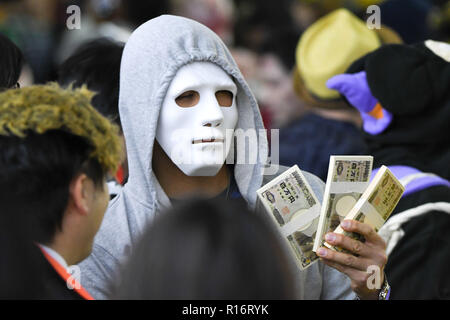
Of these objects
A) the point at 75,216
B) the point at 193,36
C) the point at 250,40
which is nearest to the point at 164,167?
the point at 193,36

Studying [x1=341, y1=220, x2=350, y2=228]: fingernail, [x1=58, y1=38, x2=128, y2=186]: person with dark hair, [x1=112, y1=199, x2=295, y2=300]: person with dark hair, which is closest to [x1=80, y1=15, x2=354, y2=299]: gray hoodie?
[x1=341, y1=220, x2=350, y2=228]: fingernail

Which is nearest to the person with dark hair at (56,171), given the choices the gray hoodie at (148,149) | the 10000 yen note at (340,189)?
the gray hoodie at (148,149)

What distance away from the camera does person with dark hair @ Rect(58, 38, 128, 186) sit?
2.53m

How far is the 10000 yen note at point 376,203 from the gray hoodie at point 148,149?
0.79 feet

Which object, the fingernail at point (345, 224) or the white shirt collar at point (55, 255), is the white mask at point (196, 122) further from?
the white shirt collar at point (55, 255)

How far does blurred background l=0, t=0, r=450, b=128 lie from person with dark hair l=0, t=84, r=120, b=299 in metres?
0.74

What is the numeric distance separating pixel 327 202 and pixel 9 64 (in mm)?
1031

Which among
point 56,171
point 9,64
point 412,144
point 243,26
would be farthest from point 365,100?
point 243,26

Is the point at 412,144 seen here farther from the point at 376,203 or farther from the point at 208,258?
the point at 208,258

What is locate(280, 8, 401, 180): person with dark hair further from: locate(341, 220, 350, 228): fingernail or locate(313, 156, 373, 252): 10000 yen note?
locate(341, 220, 350, 228): fingernail

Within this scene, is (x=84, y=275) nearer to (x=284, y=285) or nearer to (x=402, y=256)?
(x=284, y=285)

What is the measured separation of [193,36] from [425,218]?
0.92m

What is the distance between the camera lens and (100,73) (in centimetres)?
260
